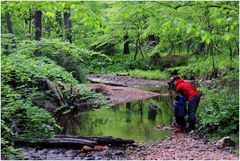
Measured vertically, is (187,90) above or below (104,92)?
above

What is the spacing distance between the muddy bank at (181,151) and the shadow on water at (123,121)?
799mm

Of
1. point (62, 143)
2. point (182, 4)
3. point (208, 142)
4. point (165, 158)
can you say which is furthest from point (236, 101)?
point (62, 143)

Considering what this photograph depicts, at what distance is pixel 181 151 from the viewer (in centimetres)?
711

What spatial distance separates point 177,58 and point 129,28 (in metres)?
4.73

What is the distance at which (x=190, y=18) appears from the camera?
12.6 meters

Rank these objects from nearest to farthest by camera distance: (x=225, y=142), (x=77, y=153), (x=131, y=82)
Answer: (x=225, y=142) < (x=77, y=153) < (x=131, y=82)

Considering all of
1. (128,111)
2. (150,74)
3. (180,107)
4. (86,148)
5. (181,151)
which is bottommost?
(128,111)

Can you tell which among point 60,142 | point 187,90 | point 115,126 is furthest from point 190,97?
point 60,142

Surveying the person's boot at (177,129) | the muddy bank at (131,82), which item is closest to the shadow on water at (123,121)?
the person's boot at (177,129)

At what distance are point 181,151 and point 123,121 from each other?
426 centimetres

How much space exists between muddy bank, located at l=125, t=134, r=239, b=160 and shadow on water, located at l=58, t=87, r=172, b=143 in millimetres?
799

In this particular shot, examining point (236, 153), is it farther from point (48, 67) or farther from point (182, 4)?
point (48, 67)

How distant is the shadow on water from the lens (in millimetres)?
9500

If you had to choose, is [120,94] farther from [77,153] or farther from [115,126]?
[77,153]
